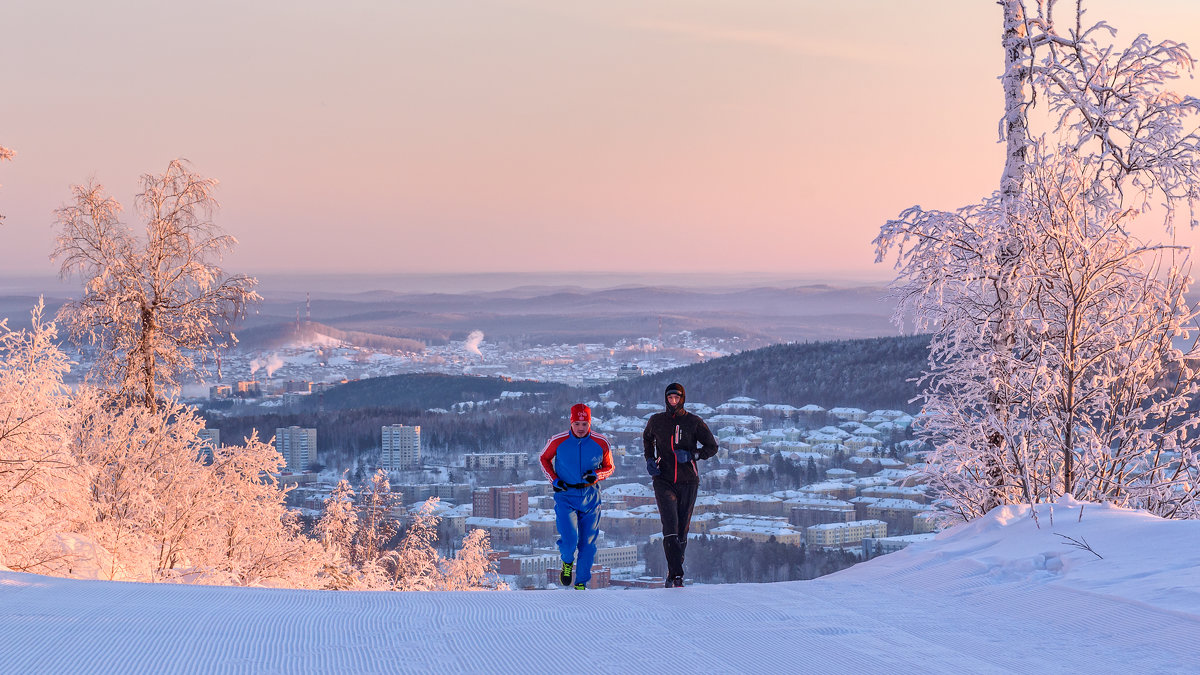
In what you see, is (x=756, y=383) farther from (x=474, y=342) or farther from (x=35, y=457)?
(x=35, y=457)

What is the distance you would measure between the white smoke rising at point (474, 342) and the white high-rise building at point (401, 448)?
280ft

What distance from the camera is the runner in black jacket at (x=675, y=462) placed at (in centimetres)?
960

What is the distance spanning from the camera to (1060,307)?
455 inches

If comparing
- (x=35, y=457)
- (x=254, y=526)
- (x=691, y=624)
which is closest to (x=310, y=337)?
(x=254, y=526)

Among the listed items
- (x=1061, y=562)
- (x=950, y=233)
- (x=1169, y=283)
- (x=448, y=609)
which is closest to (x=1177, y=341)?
(x=1169, y=283)

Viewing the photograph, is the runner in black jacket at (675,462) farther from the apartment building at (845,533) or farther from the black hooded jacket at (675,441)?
the apartment building at (845,533)

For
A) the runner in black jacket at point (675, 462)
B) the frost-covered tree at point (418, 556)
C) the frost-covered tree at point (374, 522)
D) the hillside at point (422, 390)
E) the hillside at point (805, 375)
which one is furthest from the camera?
the hillside at point (422, 390)

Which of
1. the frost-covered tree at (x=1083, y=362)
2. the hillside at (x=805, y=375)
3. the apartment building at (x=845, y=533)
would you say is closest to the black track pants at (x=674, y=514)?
the frost-covered tree at (x=1083, y=362)

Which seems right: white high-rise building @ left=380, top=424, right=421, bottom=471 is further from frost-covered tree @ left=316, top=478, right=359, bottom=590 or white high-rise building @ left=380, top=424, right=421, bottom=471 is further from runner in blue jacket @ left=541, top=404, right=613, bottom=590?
runner in blue jacket @ left=541, top=404, right=613, bottom=590

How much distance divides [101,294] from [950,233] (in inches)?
542

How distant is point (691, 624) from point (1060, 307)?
24.2ft

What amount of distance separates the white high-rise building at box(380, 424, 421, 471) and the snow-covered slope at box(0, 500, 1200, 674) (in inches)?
2624

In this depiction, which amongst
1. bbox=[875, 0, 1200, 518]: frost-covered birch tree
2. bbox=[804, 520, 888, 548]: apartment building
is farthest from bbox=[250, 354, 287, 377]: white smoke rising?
bbox=[875, 0, 1200, 518]: frost-covered birch tree

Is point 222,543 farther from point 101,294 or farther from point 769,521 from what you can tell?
point 769,521
